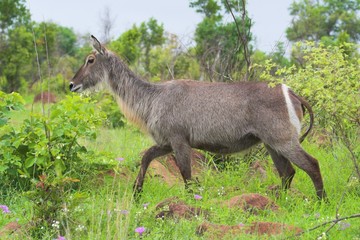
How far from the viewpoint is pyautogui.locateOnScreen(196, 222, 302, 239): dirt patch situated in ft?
14.3

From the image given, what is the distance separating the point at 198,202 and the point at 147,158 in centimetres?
94

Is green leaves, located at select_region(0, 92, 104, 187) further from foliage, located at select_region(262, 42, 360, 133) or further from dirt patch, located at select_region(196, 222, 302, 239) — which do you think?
foliage, located at select_region(262, 42, 360, 133)

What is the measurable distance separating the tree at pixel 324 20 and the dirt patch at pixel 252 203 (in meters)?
34.1

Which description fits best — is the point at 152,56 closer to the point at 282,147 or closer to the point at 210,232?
the point at 282,147

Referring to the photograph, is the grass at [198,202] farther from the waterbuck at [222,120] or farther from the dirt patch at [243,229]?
the waterbuck at [222,120]

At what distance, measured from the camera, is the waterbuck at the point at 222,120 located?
19.4 feet

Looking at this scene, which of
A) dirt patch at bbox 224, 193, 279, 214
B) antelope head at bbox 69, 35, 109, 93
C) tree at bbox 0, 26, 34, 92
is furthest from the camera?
tree at bbox 0, 26, 34, 92

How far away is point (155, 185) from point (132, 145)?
210cm

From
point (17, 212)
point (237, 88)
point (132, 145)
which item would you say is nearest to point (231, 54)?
point (132, 145)

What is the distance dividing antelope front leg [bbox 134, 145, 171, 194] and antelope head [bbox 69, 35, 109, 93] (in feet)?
3.74

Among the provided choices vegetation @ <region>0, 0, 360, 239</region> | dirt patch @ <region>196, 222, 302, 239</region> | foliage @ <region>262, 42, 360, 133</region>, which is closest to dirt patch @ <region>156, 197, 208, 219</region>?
vegetation @ <region>0, 0, 360, 239</region>

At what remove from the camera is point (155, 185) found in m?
6.43

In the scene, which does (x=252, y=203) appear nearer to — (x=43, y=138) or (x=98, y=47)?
(x=43, y=138)

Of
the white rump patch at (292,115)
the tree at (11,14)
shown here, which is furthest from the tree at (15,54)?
the white rump patch at (292,115)
